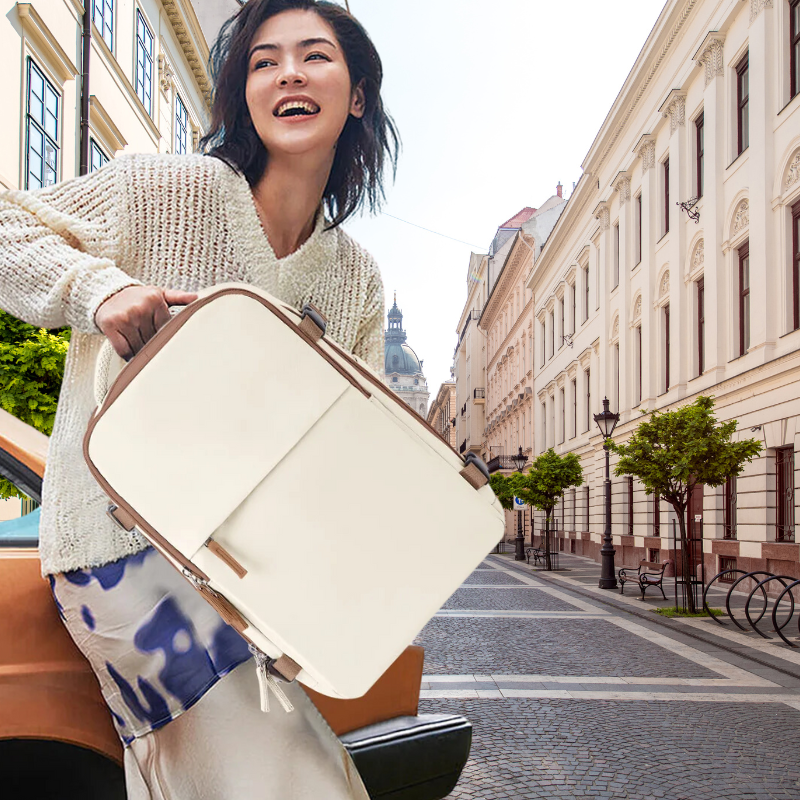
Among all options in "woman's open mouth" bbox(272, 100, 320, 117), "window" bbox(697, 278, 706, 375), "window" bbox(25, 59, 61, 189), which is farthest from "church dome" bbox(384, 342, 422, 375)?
"woman's open mouth" bbox(272, 100, 320, 117)

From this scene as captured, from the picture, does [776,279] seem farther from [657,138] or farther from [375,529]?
[375,529]

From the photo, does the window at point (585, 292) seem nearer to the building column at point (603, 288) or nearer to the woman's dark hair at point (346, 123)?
the building column at point (603, 288)

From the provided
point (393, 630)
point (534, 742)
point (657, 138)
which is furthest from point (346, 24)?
point (657, 138)

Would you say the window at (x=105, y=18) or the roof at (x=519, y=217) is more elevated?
the roof at (x=519, y=217)

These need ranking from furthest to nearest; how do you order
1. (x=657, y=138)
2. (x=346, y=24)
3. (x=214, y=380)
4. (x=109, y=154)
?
(x=657, y=138)
(x=109, y=154)
(x=346, y=24)
(x=214, y=380)

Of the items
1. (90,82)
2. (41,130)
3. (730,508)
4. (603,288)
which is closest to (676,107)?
(603,288)

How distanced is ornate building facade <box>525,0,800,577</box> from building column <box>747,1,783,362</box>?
0.03 metres

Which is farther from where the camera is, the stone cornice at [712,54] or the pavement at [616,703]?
the stone cornice at [712,54]

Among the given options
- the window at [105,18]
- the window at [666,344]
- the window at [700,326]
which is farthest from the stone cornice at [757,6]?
the window at [105,18]

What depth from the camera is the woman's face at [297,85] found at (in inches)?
56.7

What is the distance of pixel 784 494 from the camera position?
17.5m

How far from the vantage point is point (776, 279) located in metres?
18.0

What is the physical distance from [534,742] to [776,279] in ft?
47.8

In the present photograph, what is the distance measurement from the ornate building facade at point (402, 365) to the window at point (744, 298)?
474 ft
